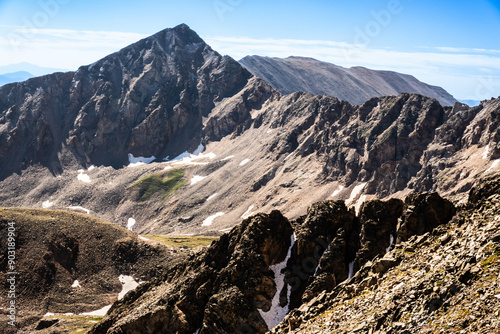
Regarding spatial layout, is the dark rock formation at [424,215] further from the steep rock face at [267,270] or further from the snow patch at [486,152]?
the snow patch at [486,152]

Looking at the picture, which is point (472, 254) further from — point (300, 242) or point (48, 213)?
point (48, 213)

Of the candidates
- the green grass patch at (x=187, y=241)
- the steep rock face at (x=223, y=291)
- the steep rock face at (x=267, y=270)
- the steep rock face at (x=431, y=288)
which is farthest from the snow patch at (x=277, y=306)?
the green grass patch at (x=187, y=241)

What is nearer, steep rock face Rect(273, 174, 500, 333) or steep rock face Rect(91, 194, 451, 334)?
steep rock face Rect(273, 174, 500, 333)

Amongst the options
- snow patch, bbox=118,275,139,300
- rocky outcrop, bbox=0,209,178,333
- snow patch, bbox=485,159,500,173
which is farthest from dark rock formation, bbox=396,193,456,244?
snow patch, bbox=485,159,500,173

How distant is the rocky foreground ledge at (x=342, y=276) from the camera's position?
28047 mm

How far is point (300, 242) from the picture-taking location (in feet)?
175

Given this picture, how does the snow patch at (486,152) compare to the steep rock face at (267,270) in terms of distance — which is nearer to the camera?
the steep rock face at (267,270)

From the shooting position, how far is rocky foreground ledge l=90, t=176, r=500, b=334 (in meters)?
28.0

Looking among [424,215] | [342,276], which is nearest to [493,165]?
[424,215]

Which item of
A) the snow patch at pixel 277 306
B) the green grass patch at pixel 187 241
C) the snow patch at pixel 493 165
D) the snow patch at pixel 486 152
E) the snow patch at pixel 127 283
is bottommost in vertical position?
the green grass patch at pixel 187 241

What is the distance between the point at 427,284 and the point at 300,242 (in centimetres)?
2406

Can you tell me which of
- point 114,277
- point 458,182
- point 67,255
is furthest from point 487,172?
point 67,255

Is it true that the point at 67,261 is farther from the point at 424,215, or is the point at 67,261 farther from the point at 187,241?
the point at 424,215

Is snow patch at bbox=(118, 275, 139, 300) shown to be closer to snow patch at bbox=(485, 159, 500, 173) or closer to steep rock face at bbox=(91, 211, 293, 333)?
steep rock face at bbox=(91, 211, 293, 333)
